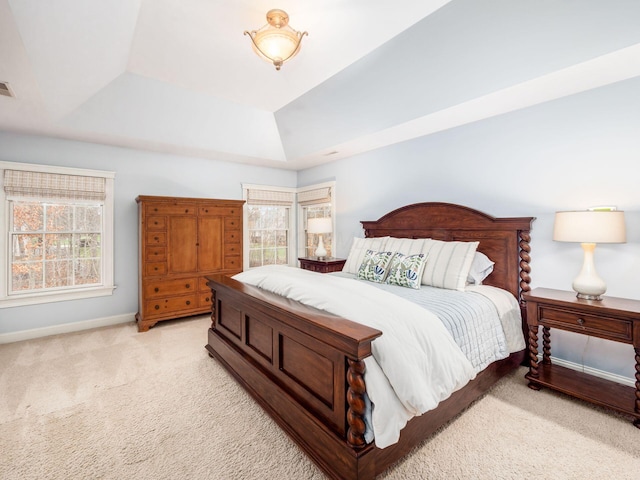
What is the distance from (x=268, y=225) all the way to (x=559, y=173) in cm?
426

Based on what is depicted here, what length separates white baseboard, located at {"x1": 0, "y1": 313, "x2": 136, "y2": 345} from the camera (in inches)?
139

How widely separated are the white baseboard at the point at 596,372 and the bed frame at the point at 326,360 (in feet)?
1.03

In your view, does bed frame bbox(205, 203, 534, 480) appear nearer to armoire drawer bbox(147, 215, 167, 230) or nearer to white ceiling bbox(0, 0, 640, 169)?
white ceiling bbox(0, 0, 640, 169)

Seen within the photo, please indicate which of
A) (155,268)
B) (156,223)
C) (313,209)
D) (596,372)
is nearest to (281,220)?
(313,209)

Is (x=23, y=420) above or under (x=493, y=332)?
under

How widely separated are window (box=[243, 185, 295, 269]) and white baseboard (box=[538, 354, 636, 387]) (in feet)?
13.7

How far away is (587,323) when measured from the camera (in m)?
2.16

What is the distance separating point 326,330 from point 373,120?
2.66 meters

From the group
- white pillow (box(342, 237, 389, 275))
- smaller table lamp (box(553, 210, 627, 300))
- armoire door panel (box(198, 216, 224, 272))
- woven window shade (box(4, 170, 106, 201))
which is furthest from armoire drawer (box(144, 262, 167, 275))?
smaller table lamp (box(553, 210, 627, 300))

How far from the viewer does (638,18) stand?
68.3 inches

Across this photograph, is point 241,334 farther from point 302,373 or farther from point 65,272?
point 65,272

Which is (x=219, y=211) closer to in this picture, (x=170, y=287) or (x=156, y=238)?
(x=156, y=238)

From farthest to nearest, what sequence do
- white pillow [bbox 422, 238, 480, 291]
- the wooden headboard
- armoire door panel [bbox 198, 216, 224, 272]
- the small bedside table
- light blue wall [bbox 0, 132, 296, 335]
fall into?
the small bedside table, armoire door panel [bbox 198, 216, 224, 272], light blue wall [bbox 0, 132, 296, 335], the wooden headboard, white pillow [bbox 422, 238, 480, 291]

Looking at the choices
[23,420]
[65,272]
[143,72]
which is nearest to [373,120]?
[143,72]
